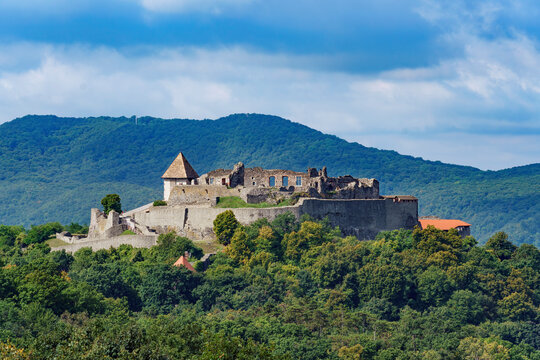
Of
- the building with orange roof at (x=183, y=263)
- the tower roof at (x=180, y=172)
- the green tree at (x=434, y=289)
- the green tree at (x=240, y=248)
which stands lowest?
the green tree at (x=434, y=289)

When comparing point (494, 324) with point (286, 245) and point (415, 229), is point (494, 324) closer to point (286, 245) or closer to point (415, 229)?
point (415, 229)

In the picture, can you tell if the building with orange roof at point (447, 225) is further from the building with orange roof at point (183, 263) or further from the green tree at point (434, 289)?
the building with orange roof at point (183, 263)

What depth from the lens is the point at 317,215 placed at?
7600 cm

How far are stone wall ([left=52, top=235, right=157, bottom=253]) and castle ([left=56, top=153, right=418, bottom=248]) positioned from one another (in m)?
0.07

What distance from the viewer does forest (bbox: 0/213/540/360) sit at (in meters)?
61.3

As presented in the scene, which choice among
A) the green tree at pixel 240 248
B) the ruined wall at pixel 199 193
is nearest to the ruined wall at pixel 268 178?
the ruined wall at pixel 199 193

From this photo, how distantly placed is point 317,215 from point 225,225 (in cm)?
666

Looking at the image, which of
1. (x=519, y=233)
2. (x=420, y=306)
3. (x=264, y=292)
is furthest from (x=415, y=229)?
(x=519, y=233)

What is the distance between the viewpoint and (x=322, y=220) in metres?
76.1

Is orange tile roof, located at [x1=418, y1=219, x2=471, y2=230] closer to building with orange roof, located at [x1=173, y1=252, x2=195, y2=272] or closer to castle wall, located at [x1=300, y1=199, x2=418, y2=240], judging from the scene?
castle wall, located at [x1=300, y1=199, x2=418, y2=240]

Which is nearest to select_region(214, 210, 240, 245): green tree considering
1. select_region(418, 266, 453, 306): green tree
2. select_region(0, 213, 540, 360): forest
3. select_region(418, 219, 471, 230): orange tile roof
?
select_region(0, 213, 540, 360): forest

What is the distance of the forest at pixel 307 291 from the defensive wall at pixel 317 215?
87cm

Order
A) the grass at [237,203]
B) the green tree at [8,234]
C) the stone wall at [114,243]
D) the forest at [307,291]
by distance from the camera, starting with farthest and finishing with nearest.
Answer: the green tree at [8,234] → the grass at [237,203] → the stone wall at [114,243] → the forest at [307,291]

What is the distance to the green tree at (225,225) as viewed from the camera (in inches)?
2884
